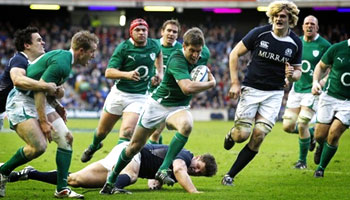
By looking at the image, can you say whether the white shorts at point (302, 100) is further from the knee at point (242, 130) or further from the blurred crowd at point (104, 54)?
the blurred crowd at point (104, 54)

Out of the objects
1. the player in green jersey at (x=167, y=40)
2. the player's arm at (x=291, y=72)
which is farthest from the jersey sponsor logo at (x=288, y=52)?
the player in green jersey at (x=167, y=40)

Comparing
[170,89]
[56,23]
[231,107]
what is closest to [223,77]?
[231,107]

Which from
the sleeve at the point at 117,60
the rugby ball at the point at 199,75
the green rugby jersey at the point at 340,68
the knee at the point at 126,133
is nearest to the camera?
the rugby ball at the point at 199,75

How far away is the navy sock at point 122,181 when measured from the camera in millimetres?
9135

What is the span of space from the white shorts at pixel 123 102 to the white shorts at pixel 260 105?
2.22 m

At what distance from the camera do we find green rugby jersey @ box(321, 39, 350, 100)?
1127cm

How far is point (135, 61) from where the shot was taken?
38.4 feet

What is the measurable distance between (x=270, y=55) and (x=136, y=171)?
2.72 metres

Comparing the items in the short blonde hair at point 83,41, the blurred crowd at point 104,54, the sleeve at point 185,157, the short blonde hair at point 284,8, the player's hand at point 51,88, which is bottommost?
the blurred crowd at point 104,54

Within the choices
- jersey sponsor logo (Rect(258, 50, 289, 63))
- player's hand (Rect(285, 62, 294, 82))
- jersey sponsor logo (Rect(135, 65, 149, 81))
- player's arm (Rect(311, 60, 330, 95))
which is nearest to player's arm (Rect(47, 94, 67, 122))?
jersey sponsor logo (Rect(135, 65, 149, 81))

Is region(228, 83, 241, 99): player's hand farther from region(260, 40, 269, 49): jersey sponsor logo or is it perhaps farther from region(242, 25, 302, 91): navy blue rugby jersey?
region(260, 40, 269, 49): jersey sponsor logo

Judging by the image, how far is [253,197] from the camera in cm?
874

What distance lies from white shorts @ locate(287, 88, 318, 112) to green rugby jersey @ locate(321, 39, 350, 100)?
2306mm

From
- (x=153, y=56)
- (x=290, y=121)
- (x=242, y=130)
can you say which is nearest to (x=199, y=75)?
(x=242, y=130)
